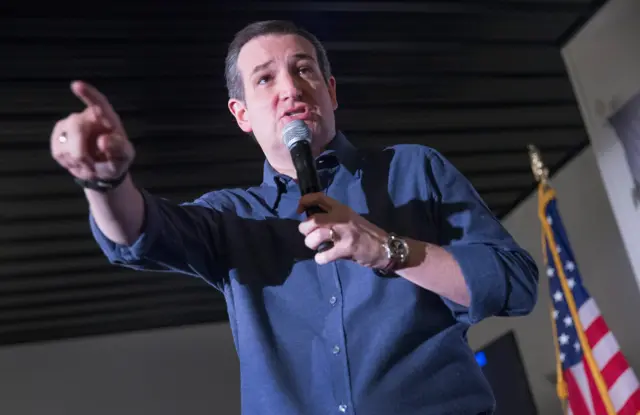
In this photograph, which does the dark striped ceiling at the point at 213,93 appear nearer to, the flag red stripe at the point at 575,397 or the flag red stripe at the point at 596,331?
the flag red stripe at the point at 596,331

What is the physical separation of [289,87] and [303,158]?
183mm

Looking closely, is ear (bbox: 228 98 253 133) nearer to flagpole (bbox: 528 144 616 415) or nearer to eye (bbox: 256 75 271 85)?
eye (bbox: 256 75 271 85)

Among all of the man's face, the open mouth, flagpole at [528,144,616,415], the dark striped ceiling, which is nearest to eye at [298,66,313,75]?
the man's face

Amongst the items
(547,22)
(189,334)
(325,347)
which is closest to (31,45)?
(325,347)

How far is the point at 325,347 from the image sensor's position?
859 millimetres

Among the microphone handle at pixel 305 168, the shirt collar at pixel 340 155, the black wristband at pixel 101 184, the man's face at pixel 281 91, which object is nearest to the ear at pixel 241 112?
the man's face at pixel 281 91

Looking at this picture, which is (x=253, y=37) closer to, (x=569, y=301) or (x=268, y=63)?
(x=268, y=63)

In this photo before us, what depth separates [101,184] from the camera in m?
0.75

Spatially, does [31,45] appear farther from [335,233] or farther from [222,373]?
[222,373]

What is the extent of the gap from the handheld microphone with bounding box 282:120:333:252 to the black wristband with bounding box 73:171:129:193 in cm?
24

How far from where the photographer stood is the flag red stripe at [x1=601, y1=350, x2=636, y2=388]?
2701 mm

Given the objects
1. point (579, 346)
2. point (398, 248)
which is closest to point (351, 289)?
point (398, 248)

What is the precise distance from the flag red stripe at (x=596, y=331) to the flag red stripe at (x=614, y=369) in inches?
4.1

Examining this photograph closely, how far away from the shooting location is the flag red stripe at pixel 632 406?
2.59 metres
